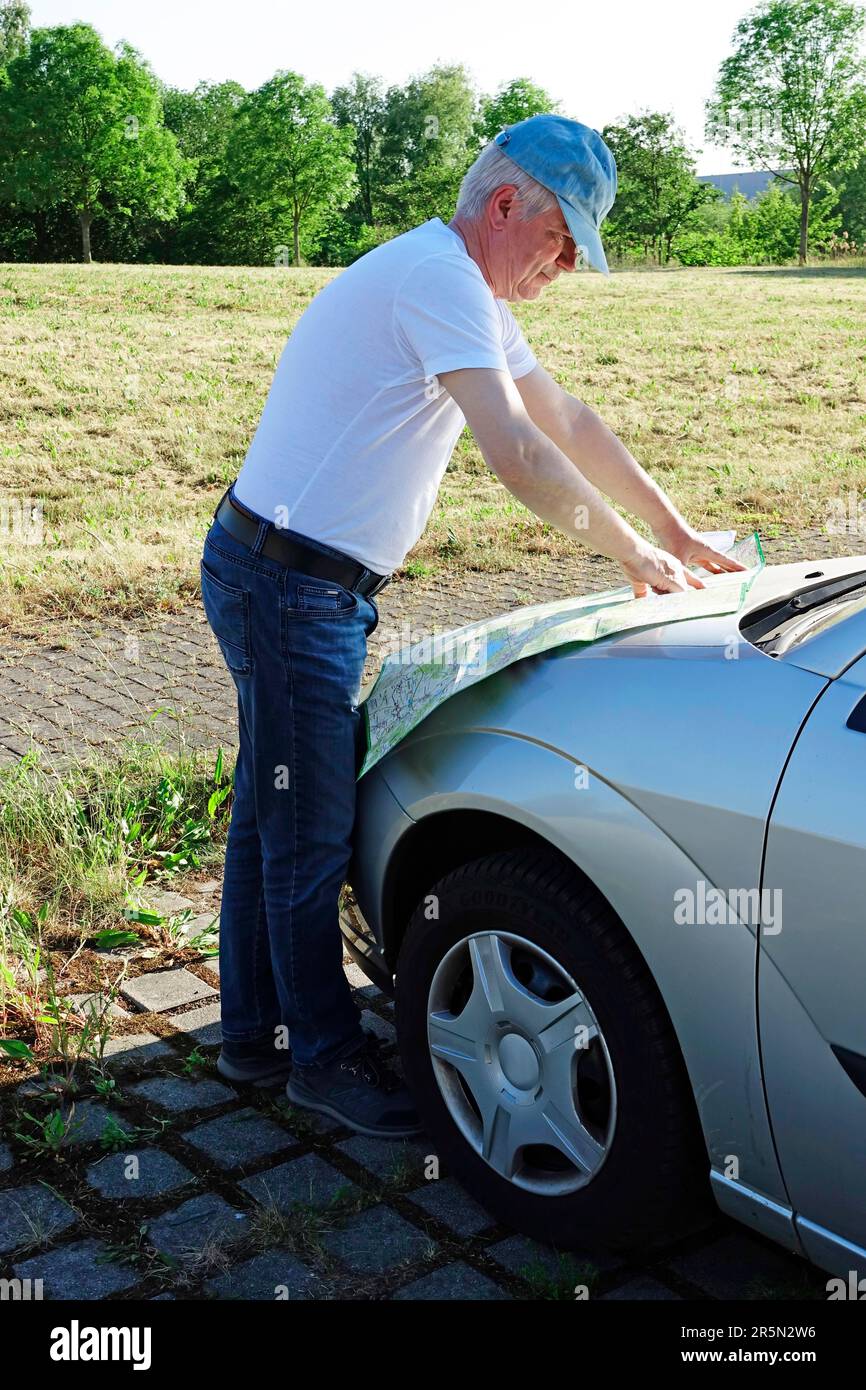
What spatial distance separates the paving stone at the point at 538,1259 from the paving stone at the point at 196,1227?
513 mm

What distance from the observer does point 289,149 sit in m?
57.0

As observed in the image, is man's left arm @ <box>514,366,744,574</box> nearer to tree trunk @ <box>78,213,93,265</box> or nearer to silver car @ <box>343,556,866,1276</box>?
silver car @ <box>343,556,866,1276</box>

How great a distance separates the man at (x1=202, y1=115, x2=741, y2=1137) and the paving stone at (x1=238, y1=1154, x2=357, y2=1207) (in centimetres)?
14

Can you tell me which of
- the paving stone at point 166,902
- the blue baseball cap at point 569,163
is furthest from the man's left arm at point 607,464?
the paving stone at point 166,902

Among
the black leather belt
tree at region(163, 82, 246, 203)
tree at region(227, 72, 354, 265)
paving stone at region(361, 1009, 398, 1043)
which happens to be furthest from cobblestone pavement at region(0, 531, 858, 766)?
tree at region(163, 82, 246, 203)

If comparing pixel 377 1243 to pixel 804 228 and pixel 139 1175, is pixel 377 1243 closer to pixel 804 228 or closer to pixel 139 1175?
pixel 139 1175

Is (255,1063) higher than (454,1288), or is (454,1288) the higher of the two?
(255,1063)

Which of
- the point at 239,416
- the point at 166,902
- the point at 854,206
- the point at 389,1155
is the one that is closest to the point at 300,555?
the point at 389,1155

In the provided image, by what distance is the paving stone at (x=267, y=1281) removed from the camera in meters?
2.46

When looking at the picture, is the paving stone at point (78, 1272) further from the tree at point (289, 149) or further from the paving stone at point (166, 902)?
the tree at point (289, 149)

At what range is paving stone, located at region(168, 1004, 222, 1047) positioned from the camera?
3402 millimetres

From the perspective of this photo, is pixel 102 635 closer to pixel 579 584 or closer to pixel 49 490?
pixel 579 584

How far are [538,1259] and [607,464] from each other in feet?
5.93
